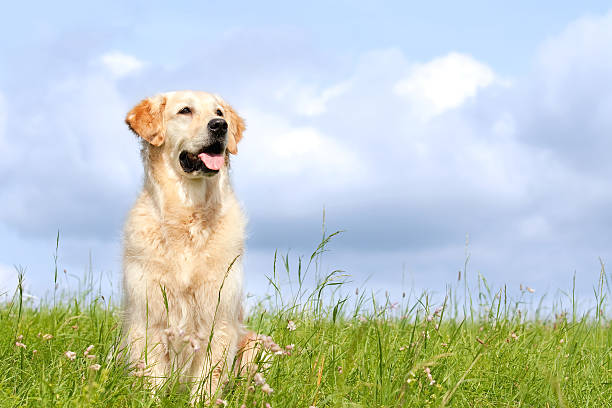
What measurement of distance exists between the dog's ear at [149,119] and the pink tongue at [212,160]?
38 centimetres

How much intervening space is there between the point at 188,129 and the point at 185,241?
0.91 metres

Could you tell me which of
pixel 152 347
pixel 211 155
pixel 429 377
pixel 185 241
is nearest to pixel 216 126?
pixel 211 155

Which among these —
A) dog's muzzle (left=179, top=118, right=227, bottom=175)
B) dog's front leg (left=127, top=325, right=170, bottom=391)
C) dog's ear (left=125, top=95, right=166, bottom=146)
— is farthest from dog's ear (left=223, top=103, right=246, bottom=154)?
dog's front leg (left=127, top=325, right=170, bottom=391)

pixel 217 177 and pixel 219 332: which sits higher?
pixel 217 177

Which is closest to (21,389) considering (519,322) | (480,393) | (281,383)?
(281,383)

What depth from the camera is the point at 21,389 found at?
3768 mm

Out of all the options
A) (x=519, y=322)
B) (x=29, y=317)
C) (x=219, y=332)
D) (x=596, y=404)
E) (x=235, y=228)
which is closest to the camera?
(x=596, y=404)

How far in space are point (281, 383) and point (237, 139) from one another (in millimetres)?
2478

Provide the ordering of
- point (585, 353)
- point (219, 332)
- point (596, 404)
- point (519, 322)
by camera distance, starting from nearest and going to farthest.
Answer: point (596, 404) → point (219, 332) → point (585, 353) → point (519, 322)

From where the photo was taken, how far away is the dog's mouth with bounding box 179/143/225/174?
15.9 ft

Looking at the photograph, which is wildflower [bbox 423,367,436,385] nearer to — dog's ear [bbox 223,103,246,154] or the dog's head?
the dog's head

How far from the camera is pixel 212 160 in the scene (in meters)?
4.89

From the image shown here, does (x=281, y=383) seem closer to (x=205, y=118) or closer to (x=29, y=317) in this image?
(x=205, y=118)

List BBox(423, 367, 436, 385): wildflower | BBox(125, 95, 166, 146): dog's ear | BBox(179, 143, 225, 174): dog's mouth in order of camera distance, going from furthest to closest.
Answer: BBox(125, 95, 166, 146): dog's ear < BBox(179, 143, 225, 174): dog's mouth < BBox(423, 367, 436, 385): wildflower
